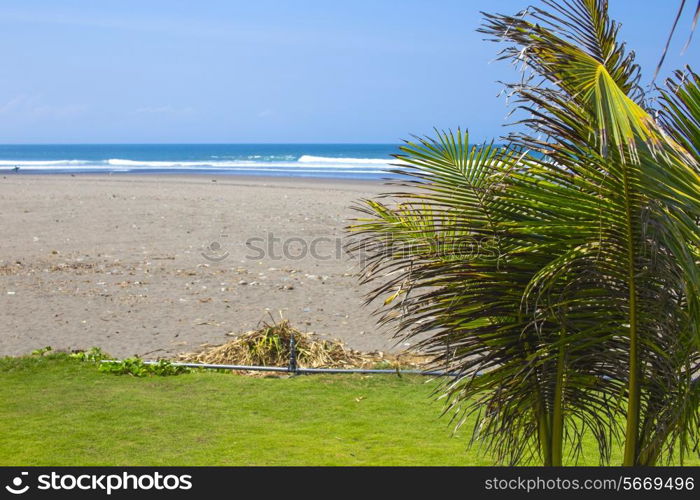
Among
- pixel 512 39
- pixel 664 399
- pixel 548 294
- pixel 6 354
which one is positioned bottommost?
pixel 6 354

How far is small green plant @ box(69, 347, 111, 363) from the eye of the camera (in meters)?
6.91

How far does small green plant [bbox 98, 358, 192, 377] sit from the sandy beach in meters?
0.70

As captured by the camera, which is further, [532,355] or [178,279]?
[178,279]

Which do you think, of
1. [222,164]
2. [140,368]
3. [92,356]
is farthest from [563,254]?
[222,164]

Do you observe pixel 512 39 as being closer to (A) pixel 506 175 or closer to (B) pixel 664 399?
(A) pixel 506 175

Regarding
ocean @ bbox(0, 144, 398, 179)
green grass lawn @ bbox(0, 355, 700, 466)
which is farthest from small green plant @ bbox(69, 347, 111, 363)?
ocean @ bbox(0, 144, 398, 179)

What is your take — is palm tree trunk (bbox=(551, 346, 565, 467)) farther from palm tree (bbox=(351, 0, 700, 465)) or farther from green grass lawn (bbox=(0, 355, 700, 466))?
green grass lawn (bbox=(0, 355, 700, 466))

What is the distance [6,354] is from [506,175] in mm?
5938

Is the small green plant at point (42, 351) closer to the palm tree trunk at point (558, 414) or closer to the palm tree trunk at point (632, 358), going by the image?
the palm tree trunk at point (558, 414)

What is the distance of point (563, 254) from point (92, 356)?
520 cm

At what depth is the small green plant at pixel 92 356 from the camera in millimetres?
6910

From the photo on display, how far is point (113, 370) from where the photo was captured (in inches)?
260

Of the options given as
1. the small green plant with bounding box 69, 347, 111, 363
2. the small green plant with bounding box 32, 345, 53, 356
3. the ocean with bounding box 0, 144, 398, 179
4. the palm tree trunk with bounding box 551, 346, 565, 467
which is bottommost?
the small green plant with bounding box 32, 345, 53, 356

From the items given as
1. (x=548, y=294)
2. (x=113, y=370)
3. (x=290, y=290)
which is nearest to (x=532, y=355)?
(x=548, y=294)
